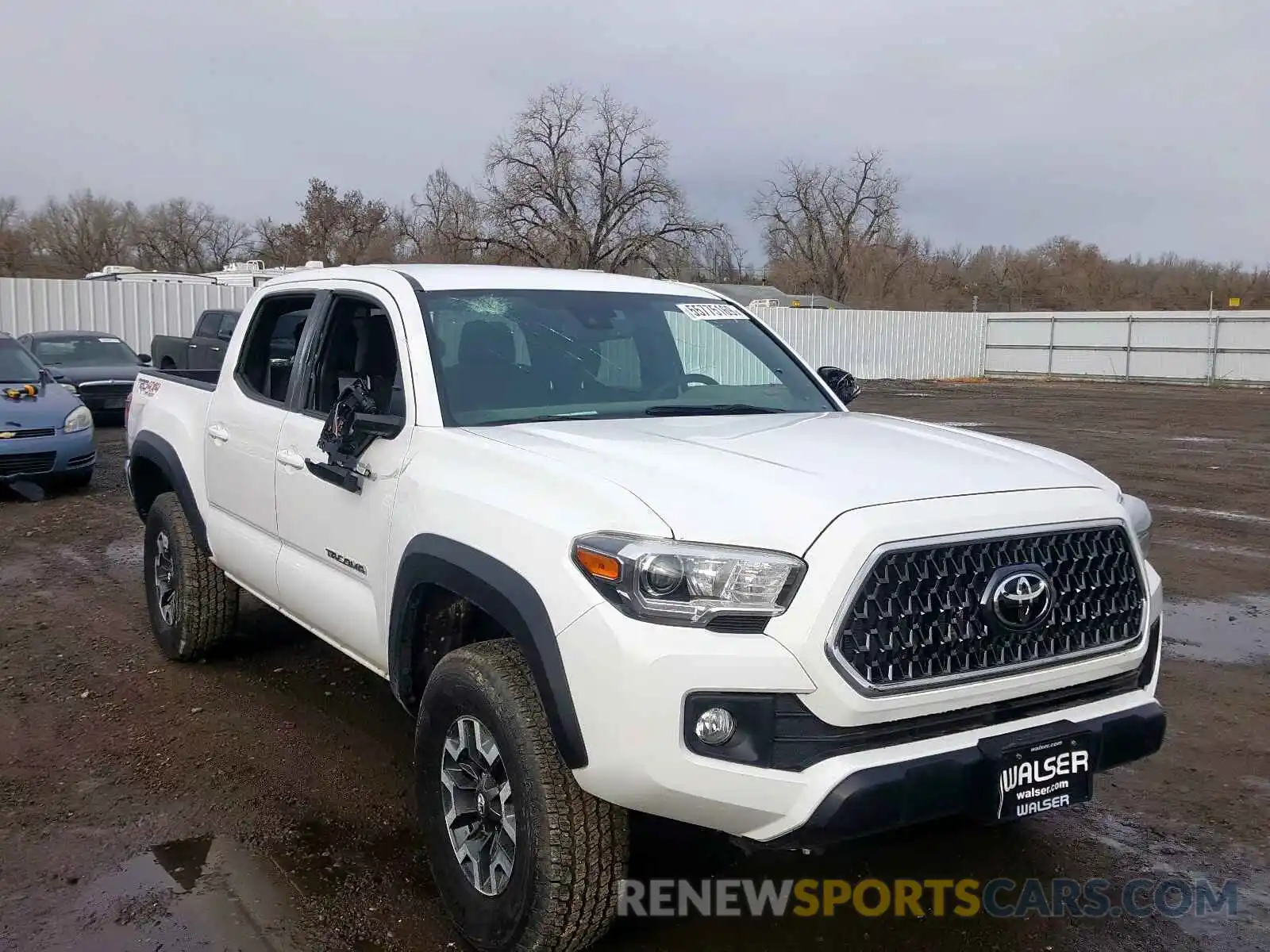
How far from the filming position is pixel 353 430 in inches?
144

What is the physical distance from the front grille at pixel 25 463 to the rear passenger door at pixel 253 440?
669cm

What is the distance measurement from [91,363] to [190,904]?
15.6 m

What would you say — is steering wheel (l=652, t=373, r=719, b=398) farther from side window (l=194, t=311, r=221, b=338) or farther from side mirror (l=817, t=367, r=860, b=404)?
side window (l=194, t=311, r=221, b=338)

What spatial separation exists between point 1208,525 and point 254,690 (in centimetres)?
858

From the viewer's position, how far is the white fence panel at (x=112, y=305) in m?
22.0

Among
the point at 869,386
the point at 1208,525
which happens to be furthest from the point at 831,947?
the point at 869,386

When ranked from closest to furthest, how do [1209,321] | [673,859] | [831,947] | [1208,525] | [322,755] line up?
[831,947], [673,859], [322,755], [1208,525], [1209,321]

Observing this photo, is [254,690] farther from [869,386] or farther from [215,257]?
[215,257]

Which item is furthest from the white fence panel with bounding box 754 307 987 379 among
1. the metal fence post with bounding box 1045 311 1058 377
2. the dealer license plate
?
the dealer license plate

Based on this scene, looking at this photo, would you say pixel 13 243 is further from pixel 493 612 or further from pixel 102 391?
pixel 493 612

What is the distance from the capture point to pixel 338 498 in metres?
3.84

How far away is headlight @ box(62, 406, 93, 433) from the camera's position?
11.0 metres

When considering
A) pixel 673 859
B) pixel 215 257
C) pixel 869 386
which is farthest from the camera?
pixel 215 257

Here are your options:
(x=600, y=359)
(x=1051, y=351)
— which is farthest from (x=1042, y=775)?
(x=1051, y=351)
